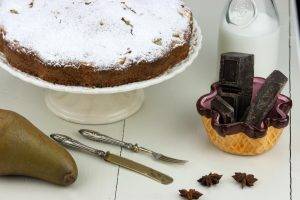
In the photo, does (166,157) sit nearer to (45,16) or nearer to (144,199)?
(144,199)

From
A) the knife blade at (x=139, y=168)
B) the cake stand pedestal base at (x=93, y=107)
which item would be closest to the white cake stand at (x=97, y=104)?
the cake stand pedestal base at (x=93, y=107)

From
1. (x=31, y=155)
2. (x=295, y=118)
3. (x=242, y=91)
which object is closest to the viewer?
(x=31, y=155)

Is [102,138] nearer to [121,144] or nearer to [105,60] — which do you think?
[121,144]

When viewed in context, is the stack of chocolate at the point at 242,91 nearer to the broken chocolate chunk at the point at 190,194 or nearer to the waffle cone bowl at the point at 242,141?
the waffle cone bowl at the point at 242,141

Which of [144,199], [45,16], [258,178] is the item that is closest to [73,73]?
[45,16]

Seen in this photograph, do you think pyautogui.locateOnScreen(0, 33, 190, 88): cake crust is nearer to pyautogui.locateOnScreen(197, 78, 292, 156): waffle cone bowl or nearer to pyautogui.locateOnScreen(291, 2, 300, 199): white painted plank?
pyautogui.locateOnScreen(197, 78, 292, 156): waffle cone bowl

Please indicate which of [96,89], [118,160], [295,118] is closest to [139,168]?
[118,160]

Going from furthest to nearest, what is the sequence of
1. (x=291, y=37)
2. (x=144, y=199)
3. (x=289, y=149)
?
1. (x=291, y=37)
2. (x=289, y=149)
3. (x=144, y=199)
